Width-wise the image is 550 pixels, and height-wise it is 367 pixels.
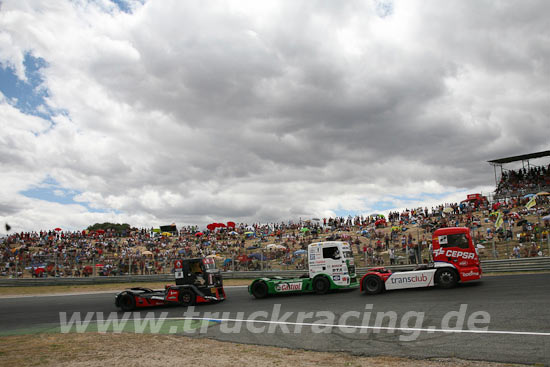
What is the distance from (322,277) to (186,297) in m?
5.63

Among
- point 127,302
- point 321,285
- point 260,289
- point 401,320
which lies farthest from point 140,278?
point 401,320

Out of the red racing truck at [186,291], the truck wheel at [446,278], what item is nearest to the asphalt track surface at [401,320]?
the truck wheel at [446,278]

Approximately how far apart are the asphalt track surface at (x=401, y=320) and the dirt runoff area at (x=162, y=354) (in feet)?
1.70

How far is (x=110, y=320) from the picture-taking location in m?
14.0

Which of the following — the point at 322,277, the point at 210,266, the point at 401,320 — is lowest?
the point at 401,320

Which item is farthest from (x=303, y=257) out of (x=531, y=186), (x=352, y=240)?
(x=531, y=186)

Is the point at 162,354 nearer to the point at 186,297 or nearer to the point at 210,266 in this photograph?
the point at 186,297

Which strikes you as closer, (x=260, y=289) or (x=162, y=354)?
(x=162, y=354)

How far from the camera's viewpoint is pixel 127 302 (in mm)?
16328

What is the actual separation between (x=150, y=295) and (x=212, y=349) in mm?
8738

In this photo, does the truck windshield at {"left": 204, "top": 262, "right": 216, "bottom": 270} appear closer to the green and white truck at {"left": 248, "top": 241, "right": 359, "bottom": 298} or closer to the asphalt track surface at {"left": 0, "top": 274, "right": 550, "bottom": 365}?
the asphalt track surface at {"left": 0, "top": 274, "right": 550, "bottom": 365}

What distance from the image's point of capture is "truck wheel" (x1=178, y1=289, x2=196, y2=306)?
15992 mm

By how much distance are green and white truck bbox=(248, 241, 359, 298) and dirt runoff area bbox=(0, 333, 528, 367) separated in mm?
7835

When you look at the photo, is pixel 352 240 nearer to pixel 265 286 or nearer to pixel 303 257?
pixel 303 257
